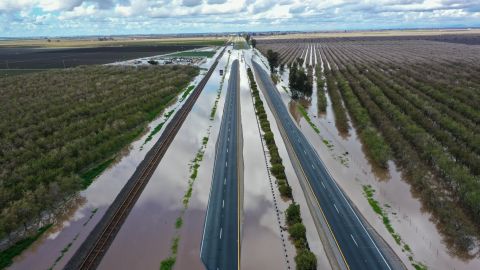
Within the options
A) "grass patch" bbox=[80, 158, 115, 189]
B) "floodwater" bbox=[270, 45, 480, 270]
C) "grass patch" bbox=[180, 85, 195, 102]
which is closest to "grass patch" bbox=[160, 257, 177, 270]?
"grass patch" bbox=[80, 158, 115, 189]

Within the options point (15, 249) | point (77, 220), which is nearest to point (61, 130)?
point (77, 220)

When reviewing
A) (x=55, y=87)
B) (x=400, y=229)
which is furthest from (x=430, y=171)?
(x=55, y=87)

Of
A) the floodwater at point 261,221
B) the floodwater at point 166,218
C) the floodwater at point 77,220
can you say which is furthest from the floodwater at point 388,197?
the floodwater at point 77,220

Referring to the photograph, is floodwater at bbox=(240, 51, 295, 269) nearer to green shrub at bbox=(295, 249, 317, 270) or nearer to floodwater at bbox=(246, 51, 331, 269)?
green shrub at bbox=(295, 249, 317, 270)

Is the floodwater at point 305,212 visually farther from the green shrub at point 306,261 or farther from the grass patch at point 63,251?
the grass patch at point 63,251

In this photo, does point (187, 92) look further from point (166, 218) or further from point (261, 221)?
point (261, 221)

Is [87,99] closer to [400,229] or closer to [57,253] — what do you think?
→ [57,253]

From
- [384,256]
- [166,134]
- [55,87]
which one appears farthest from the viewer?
[55,87]
